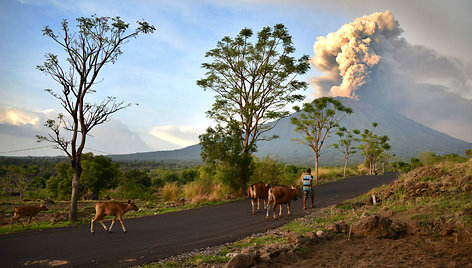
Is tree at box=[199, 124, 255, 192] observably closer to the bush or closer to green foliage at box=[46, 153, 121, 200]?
the bush

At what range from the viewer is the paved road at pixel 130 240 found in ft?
25.0

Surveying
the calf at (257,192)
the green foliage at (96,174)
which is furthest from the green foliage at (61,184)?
the calf at (257,192)

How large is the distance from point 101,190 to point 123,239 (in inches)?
918

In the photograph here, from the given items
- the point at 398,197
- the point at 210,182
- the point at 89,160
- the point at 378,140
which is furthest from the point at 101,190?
the point at 378,140

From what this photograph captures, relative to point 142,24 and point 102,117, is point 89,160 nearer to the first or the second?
point 102,117

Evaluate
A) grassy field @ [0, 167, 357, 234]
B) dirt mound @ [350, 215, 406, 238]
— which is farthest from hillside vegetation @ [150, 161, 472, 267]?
grassy field @ [0, 167, 357, 234]

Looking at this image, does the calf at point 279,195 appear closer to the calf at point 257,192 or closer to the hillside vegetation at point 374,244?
the calf at point 257,192

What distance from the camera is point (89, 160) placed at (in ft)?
96.7

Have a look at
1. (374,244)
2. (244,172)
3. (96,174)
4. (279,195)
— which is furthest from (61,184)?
(374,244)

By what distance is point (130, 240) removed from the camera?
938 centimetres

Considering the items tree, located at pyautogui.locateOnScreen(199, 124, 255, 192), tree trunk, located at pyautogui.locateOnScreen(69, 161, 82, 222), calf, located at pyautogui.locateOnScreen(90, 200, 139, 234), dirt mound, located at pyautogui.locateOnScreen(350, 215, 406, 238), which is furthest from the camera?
tree, located at pyautogui.locateOnScreen(199, 124, 255, 192)

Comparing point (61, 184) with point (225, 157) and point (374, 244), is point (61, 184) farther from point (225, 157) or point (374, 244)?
point (374, 244)

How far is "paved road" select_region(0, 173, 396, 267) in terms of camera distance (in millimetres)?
7609

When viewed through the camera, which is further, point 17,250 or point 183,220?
point 183,220
